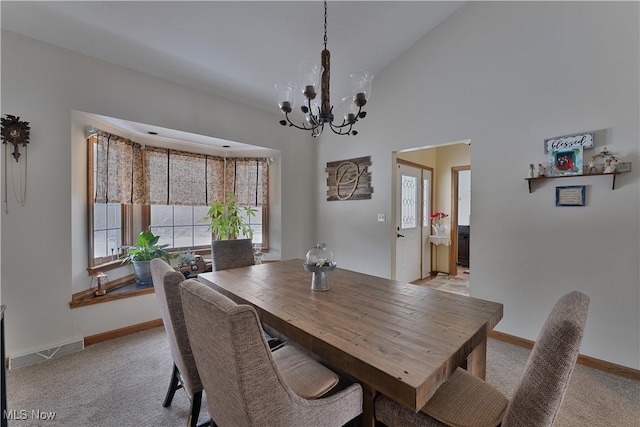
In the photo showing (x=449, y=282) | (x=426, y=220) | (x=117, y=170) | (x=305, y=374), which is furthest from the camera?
(x=426, y=220)

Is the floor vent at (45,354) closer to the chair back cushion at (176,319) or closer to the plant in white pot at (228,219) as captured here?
the plant in white pot at (228,219)

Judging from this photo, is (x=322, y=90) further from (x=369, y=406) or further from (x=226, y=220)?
(x=226, y=220)

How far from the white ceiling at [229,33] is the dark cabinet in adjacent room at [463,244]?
377 centimetres

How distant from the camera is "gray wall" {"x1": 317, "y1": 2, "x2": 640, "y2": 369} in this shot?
2.18 meters

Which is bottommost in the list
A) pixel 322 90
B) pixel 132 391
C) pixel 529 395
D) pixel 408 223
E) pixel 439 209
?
pixel 132 391

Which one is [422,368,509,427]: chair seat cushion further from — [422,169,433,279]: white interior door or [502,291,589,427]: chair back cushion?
[422,169,433,279]: white interior door

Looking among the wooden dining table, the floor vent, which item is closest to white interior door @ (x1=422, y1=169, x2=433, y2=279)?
the wooden dining table

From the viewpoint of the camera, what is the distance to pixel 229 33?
2.57 m

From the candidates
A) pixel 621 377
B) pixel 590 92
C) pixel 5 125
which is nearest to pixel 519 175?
pixel 590 92

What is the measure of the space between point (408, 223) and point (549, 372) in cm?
368

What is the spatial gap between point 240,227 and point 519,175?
333cm

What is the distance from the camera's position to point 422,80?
130 inches

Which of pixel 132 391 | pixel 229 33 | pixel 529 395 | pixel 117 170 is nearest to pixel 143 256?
pixel 117 170

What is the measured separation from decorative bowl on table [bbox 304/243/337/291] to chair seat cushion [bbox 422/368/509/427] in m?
0.90
